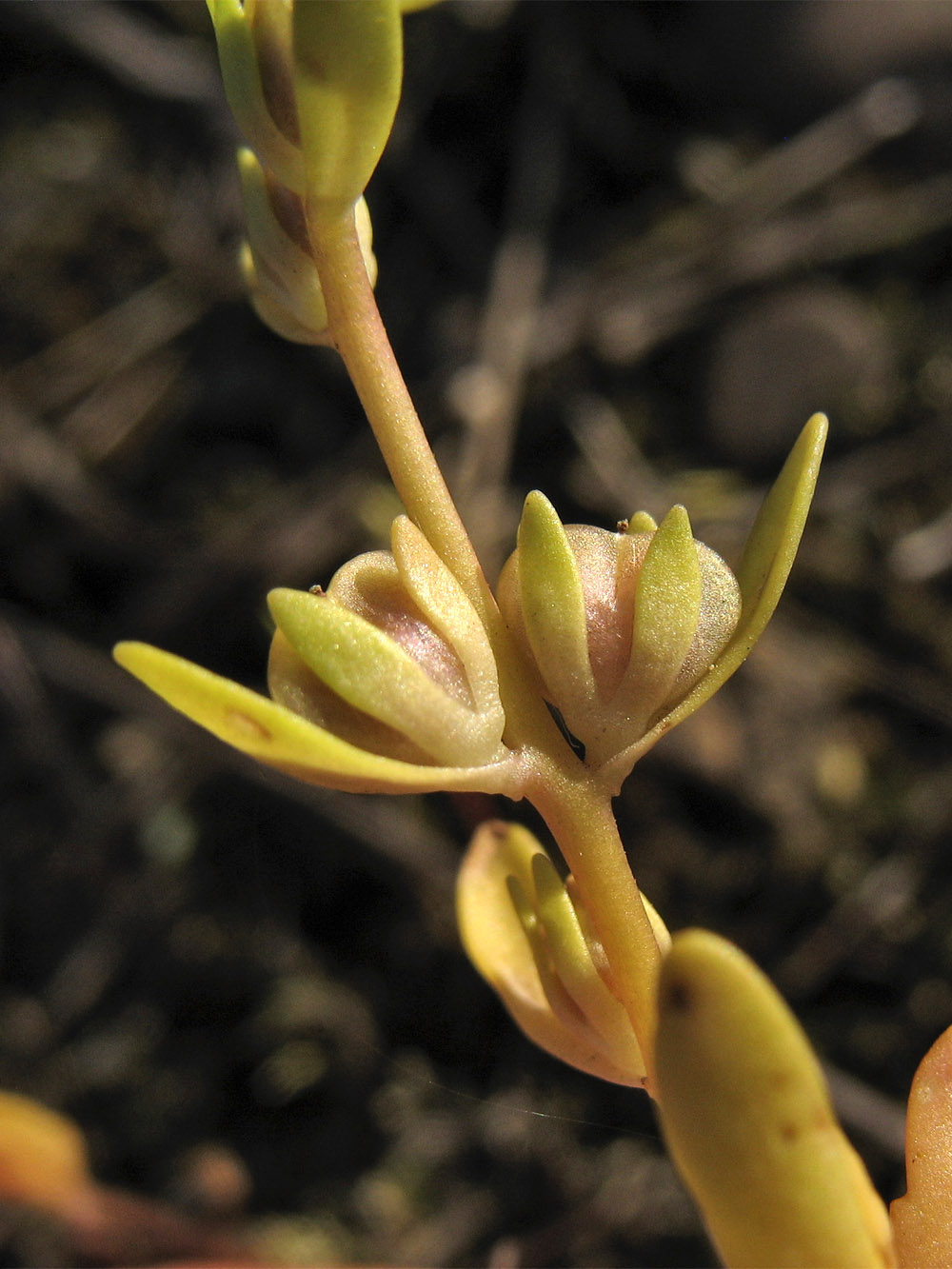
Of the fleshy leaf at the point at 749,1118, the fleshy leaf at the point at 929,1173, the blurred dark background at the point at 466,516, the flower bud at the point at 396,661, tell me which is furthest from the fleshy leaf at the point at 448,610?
the blurred dark background at the point at 466,516

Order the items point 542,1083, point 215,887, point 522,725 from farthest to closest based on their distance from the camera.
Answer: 1. point 215,887
2. point 542,1083
3. point 522,725

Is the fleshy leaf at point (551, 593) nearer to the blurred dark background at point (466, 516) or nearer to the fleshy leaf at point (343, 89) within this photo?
the fleshy leaf at point (343, 89)

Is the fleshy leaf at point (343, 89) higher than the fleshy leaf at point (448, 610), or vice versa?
the fleshy leaf at point (343, 89)

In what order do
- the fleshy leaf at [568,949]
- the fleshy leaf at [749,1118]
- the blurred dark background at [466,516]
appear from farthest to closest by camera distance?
the blurred dark background at [466,516] → the fleshy leaf at [568,949] → the fleshy leaf at [749,1118]

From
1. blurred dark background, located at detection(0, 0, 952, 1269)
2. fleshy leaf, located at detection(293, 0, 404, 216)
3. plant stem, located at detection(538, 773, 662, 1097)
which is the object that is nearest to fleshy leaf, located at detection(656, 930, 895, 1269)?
plant stem, located at detection(538, 773, 662, 1097)

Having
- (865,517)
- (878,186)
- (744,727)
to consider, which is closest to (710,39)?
(878,186)

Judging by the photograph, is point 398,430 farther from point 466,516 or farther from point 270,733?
point 466,516

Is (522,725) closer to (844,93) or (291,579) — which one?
(291,579)
